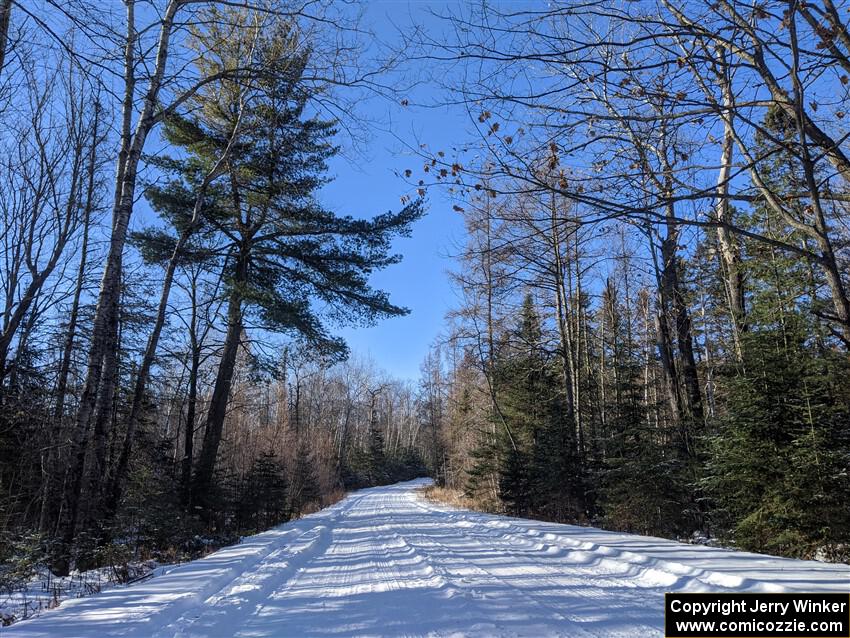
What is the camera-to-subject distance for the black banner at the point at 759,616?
133 inches

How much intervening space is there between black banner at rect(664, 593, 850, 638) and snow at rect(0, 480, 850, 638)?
18 centimetres

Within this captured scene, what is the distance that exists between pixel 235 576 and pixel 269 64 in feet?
26.2

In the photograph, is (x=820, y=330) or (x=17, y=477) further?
(x=17, y=477)

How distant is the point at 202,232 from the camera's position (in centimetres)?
1427

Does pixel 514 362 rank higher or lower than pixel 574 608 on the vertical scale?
higher

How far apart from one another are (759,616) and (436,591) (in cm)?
268

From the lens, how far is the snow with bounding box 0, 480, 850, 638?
366 cm

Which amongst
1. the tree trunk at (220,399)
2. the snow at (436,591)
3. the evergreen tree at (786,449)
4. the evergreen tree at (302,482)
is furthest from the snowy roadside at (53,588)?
the evergreen tree at (302,482)

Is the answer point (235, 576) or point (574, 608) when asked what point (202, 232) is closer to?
point (235, 576)

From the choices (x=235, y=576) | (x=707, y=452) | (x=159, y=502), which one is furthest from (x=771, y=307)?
(x=159, y=502)

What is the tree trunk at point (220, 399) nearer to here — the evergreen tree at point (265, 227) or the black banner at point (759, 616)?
the evergreen tree at point (265, 227)

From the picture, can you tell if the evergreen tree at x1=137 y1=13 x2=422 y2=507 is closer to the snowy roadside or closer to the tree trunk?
the tree trunk

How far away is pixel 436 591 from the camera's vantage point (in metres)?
4.73

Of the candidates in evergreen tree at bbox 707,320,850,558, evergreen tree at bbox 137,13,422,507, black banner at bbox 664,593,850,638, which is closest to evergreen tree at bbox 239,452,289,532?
evergreen tree at bbox 137,13,422,507
